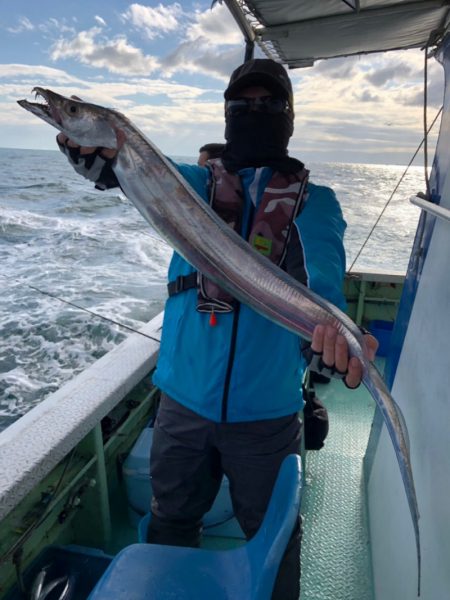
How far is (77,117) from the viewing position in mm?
1396

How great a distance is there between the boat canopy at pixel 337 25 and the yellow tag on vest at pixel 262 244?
191 centimetres

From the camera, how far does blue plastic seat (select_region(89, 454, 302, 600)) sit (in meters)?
1.40

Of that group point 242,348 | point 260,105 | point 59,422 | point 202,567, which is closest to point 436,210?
point 260,105

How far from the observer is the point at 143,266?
12.4 meters

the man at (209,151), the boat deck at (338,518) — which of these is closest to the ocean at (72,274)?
the man at (209,151)

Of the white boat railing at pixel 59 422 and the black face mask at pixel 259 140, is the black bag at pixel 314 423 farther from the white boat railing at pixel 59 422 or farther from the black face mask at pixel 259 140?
the black face mask at pixel 259 140

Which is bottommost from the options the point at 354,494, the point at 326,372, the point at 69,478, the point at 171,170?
the point at 354,494

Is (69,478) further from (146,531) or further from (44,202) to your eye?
(44,202)

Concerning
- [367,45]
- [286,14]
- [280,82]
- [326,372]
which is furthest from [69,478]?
[367,45]

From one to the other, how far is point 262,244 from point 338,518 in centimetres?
211

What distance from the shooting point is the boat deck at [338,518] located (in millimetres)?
2602

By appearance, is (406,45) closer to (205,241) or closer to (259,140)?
(259,140)

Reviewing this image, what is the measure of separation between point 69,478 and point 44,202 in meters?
20.2

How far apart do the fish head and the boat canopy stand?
2020 millimetres
